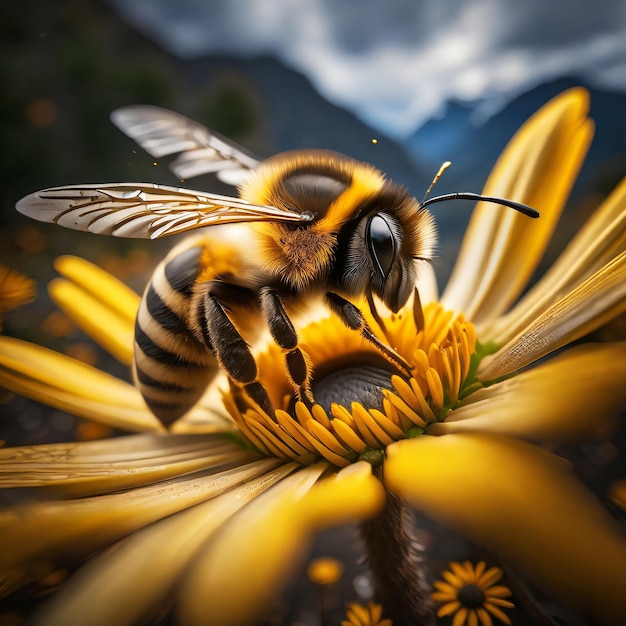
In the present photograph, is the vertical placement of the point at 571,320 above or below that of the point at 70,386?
above

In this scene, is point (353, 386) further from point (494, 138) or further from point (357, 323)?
point (494, 138)

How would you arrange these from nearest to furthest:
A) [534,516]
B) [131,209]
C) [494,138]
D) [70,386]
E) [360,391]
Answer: [534,516] < [131,209] < [360,391] < [70,386] < [494,138]

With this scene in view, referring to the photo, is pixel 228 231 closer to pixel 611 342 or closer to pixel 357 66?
pixel 611 342

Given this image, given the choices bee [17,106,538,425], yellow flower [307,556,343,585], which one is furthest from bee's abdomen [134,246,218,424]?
yellow flower [307,556,343,585]

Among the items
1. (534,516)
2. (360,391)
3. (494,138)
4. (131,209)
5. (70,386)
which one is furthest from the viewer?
(494,138)

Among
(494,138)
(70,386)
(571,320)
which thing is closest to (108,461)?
(70,386)

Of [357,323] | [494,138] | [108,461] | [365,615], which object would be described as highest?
[494,138]

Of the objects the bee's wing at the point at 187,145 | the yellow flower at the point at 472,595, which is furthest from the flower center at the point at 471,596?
the bee's wing at the point at 187,145
